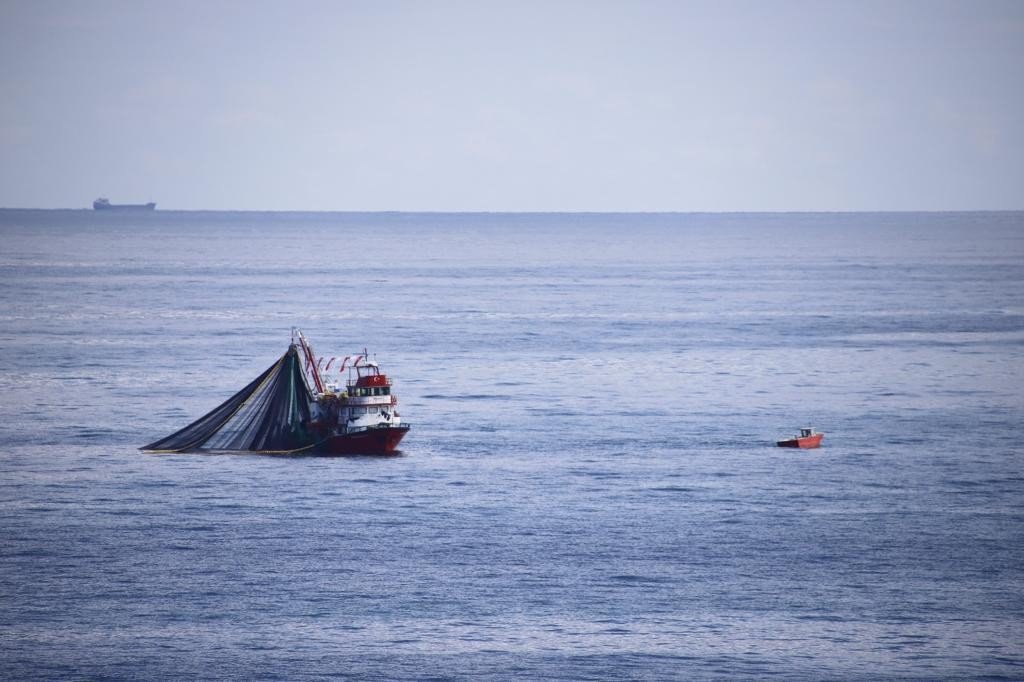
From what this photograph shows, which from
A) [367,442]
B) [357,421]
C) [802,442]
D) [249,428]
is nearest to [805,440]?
[802,442]

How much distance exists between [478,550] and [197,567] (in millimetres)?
13803

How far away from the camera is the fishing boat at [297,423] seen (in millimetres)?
101938

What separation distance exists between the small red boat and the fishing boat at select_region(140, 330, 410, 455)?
2568 centimetres

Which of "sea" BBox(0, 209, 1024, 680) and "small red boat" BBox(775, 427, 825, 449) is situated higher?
"small red boat" BBox(775, 427, 825, 449)

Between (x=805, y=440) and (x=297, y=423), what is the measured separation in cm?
3439

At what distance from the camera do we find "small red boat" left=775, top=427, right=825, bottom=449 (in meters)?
104

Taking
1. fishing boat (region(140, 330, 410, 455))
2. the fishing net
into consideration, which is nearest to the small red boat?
fishing boat (region(140, 330, 410, 455))

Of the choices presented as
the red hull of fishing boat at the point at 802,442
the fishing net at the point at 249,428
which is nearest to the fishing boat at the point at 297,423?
the fishing net at the point at 249,428

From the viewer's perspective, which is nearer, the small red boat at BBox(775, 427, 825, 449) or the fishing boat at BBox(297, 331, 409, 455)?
the fishing boat at BBox(297, 331, 409, 455)

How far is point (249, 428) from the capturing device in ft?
341

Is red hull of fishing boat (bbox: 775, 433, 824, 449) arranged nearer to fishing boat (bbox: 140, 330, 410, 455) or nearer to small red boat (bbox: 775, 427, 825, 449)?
small red boat (bbox: 775, 427, 825, 449)

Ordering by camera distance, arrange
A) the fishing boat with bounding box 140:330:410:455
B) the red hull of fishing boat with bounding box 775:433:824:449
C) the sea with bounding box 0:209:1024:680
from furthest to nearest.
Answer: the red hull of fishing boat with bounding box 775:433:824:449
the fishing boat with bounding box 140:330:410:455
the sea with bounding box 0:209:1024:680

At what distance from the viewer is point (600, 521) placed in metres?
83.6

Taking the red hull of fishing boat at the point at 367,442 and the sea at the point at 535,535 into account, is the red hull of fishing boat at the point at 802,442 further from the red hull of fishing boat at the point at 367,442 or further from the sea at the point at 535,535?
the red hull of fishing boat at the point at 367,442
